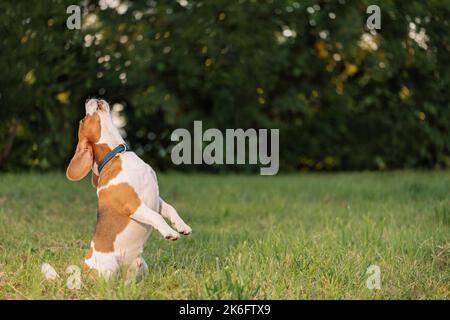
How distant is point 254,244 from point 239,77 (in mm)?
6560

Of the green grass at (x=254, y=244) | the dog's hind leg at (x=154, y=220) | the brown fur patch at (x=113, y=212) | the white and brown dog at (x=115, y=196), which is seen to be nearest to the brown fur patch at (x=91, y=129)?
the white and brown dog at (x=115, y=196)

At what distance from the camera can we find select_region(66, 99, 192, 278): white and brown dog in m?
3.41

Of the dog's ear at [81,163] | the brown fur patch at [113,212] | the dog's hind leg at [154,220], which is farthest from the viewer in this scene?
the dog's ear at [81,163]

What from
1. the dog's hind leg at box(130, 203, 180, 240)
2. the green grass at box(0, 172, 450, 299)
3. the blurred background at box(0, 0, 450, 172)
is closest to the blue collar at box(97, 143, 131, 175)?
the dog's hind leg at box(130, 203, 180, 240)

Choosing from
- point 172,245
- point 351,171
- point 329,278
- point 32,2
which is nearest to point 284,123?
point 351,171

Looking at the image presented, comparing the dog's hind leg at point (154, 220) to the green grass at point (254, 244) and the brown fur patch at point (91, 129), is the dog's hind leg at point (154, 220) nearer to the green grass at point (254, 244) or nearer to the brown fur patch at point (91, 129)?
the green grass at point (254, 244)

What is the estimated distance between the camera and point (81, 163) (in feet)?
11.6

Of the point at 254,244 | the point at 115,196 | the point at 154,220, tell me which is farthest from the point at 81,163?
the point at 254,244

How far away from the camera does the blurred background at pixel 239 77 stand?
9.80 metres

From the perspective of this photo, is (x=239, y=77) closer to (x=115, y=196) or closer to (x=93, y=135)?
(x=93, y=135)

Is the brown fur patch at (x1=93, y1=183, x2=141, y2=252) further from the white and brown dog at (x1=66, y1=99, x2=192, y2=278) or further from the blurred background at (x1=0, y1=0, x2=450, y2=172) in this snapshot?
the blurred background at (x1=0, y1=0, x2=450, y2=172)

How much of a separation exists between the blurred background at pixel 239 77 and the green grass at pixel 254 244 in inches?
80.7

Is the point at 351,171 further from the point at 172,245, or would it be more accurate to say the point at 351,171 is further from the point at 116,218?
the point at 116,218

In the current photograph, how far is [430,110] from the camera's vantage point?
1167 centimetres
